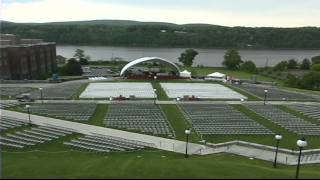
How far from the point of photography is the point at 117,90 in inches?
2074

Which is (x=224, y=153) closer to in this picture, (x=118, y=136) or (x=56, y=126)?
(x=118, y=136)

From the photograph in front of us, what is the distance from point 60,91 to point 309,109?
27075 millimetres

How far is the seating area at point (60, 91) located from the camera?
152ft

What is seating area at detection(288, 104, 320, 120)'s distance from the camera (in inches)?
1537

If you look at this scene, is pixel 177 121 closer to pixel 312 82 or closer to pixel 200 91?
pixel 200 91

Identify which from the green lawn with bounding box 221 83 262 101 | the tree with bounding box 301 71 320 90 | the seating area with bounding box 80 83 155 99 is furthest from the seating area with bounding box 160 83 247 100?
the tree with bounding box 301 71 320 90

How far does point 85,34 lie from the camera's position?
177375mm

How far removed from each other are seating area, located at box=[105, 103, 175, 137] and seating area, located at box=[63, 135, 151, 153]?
352 cm

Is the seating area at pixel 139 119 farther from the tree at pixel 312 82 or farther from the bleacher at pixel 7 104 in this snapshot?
the tree at pixel 312 82

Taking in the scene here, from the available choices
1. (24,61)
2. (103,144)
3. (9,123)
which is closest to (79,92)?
(9,123)

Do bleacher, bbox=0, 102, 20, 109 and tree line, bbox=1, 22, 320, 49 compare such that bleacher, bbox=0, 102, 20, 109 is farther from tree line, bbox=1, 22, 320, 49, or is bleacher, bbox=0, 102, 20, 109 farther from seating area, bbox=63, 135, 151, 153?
tree line, bbox=1, 22, 320, 49

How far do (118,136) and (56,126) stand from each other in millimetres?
5223

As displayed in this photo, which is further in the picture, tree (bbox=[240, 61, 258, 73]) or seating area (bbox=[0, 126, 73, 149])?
tree (bbox=[240, 61, 258, 73])

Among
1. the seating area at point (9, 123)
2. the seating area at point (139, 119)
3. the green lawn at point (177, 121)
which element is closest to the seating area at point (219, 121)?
the green lawn at point (177, 121)
